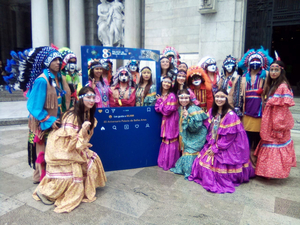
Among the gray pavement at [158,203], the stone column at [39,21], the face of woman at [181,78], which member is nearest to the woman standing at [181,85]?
the face of woman at [181,78]

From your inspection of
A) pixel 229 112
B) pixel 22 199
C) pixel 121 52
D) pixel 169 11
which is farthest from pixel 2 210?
pixel 169 11

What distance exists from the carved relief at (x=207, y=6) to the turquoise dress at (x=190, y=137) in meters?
5.54

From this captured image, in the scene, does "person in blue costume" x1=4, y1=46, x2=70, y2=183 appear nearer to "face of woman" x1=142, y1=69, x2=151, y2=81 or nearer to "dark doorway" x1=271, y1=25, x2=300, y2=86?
"face of woman" x1=142, y1=69, x2=151, y2=81

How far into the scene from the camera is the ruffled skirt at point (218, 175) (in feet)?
11.3

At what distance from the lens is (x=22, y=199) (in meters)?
3.13

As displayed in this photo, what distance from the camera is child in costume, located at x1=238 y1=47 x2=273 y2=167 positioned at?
3.90m

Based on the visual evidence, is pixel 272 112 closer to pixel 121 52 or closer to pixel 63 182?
pixel 121 52

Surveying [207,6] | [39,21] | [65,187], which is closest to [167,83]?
[65,187]

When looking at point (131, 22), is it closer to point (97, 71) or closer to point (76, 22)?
point (76, 22)

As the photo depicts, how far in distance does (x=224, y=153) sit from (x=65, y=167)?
2.25 meters

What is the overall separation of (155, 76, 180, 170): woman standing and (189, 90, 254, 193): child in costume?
672 millimetres

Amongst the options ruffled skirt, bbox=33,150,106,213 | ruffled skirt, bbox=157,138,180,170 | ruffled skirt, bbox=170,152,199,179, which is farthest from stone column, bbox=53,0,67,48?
ruffled skirt, bbox=33,150,106,213

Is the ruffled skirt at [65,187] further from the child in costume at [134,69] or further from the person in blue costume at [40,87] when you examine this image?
the child in costume at [134,69]

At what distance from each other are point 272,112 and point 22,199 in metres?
3.84
